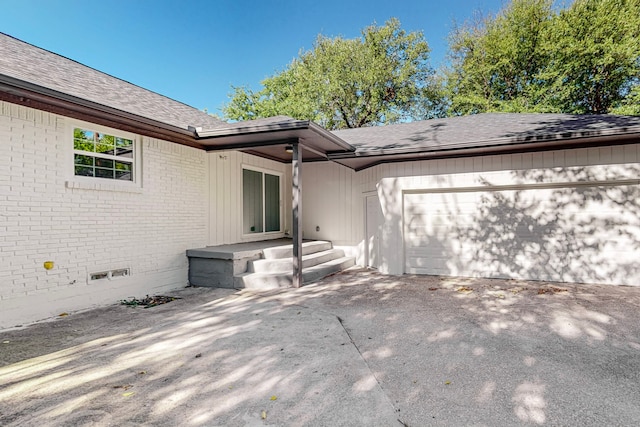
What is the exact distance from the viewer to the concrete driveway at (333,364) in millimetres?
2330

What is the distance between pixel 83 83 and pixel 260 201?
4.48 meters

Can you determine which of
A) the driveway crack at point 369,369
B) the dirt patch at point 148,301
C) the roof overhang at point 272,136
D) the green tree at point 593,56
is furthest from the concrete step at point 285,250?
the green tree at point 593,56

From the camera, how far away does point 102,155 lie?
17.8 feet

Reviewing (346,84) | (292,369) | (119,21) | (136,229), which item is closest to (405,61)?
(346,84)

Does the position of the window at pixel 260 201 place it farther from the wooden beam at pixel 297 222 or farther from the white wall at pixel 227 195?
the wooden beam at pixel 297 222

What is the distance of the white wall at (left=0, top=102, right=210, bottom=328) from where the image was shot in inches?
168

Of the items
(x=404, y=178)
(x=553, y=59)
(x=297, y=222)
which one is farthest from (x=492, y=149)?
(x=553, y=59)

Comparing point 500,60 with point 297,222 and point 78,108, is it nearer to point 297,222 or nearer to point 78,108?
point 297,222

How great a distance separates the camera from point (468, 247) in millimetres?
7148

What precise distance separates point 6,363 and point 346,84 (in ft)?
72.3

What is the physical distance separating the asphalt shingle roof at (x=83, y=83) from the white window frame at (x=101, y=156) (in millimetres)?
441

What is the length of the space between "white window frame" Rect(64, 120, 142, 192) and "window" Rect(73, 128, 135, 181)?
0.09 ft

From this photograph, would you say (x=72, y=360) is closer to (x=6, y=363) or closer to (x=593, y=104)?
(x=6, y=363)

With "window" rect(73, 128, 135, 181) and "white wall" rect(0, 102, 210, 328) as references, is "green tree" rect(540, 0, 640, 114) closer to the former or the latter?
"white wall" rect(0, 102, 210, 328)
